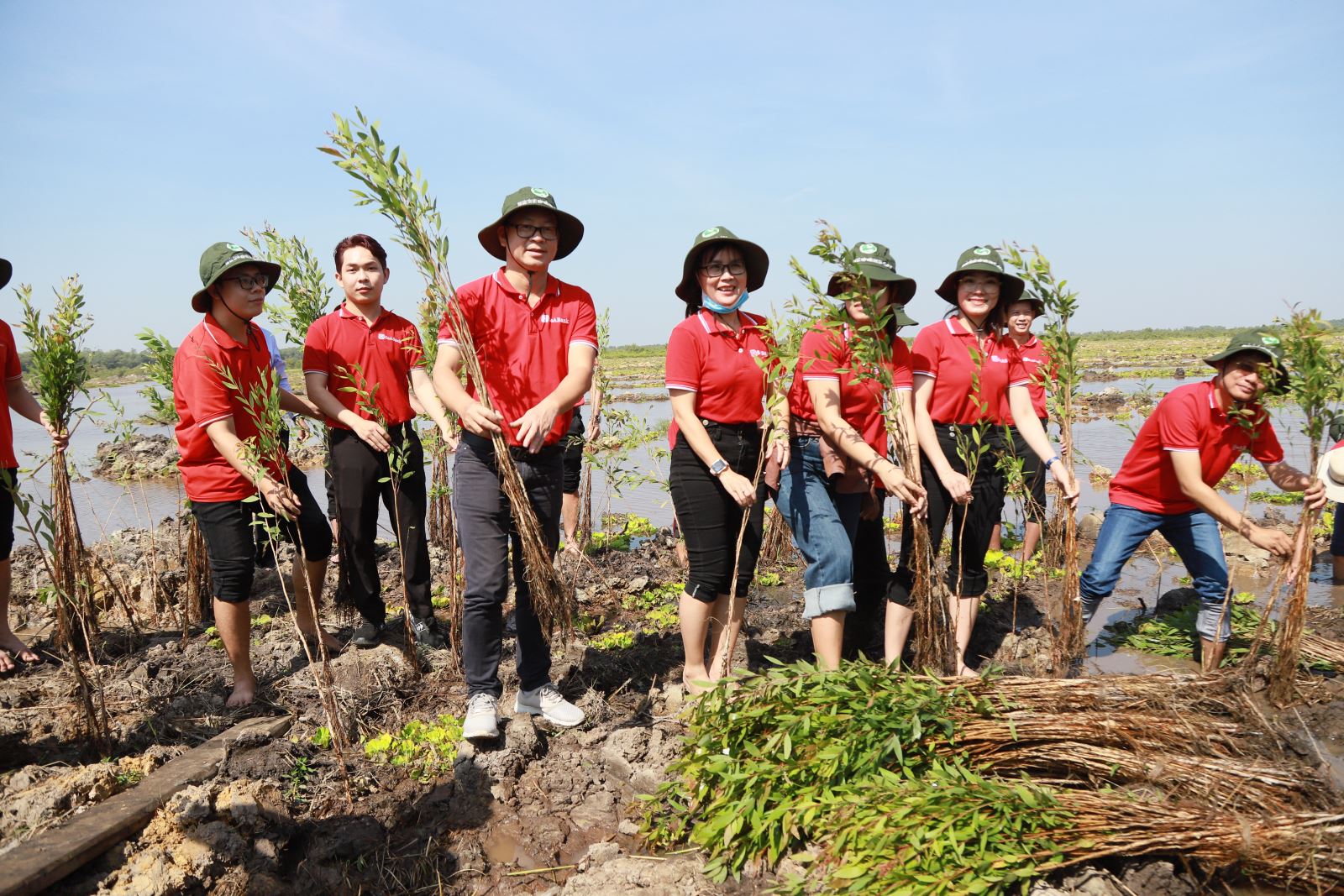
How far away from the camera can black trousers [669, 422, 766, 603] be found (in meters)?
3.71

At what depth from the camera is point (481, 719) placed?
3516mm

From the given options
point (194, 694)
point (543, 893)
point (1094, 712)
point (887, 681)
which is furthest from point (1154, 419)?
point (194, 694)

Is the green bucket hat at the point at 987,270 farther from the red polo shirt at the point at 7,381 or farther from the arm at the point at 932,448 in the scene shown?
the red polo shirt at the point at 7,381

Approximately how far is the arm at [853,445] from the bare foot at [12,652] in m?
4.68

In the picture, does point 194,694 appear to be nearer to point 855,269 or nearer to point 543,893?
point 543,893

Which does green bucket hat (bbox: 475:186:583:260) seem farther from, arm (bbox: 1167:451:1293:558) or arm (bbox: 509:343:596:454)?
arm (bbox: 1167:451:1293:558)

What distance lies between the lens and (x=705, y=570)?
3736mm

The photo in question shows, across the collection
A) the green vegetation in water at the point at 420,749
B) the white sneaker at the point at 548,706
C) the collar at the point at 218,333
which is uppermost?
the collar at the point at 218,333

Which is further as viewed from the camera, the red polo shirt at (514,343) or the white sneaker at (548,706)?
the white sneaker at (548,706)

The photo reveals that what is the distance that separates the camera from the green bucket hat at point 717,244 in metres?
3.62

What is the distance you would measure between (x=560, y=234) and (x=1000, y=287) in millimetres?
2309

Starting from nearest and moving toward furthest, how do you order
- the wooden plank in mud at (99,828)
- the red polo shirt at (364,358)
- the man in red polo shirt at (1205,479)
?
the wooden plank in mud at (99,828) → the man in red polo shirt at (1205,479) → the red polo shirt at (364,358)

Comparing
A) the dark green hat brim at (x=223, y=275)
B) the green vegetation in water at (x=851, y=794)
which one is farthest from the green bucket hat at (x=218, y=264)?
the green vegetation in water at (x=851, y=794)

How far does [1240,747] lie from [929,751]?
1397mm
